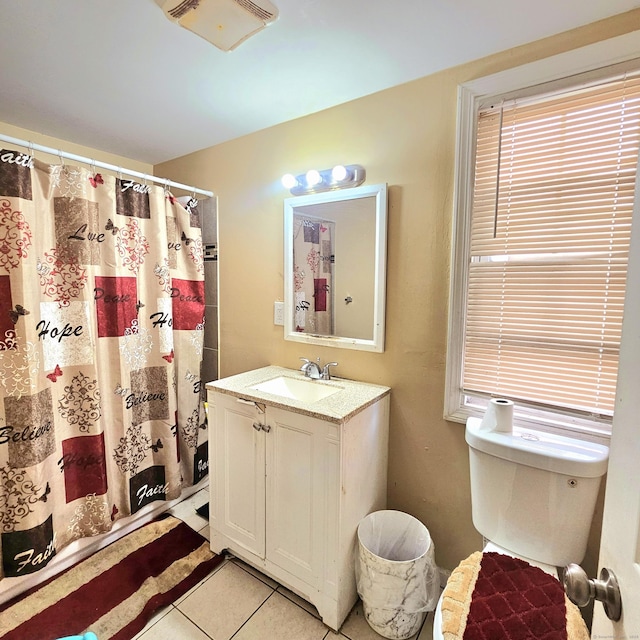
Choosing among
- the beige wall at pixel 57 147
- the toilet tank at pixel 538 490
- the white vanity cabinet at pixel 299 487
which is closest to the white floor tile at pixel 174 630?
the white vanity cabinet at pixel 299 487

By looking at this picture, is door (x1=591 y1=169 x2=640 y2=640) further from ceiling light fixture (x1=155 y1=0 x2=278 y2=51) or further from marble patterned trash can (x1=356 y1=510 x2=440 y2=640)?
ceiling light fixture (x1=155 y1=0 x2=278 y2=51)

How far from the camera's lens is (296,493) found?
145 centimetres

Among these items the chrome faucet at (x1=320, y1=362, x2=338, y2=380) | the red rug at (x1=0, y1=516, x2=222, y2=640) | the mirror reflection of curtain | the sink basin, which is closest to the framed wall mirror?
the mirror reflection of curtain

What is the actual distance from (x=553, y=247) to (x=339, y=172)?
0.97 metres

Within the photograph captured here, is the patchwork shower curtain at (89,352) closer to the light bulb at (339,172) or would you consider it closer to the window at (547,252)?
the light bulb at (339,172)

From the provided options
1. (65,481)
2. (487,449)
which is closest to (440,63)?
(487,449)

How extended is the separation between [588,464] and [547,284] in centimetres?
62

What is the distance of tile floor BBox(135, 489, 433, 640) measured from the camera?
4.55 ft

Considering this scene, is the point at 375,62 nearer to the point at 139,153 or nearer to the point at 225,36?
the point at 225,36

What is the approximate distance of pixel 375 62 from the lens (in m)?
1.42

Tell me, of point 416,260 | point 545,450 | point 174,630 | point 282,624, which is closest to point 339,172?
point 416,260

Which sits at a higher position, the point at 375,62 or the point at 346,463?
the point at 375,62

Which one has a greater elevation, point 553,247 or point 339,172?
point 339,172

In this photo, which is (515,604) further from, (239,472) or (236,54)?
(236,54)
